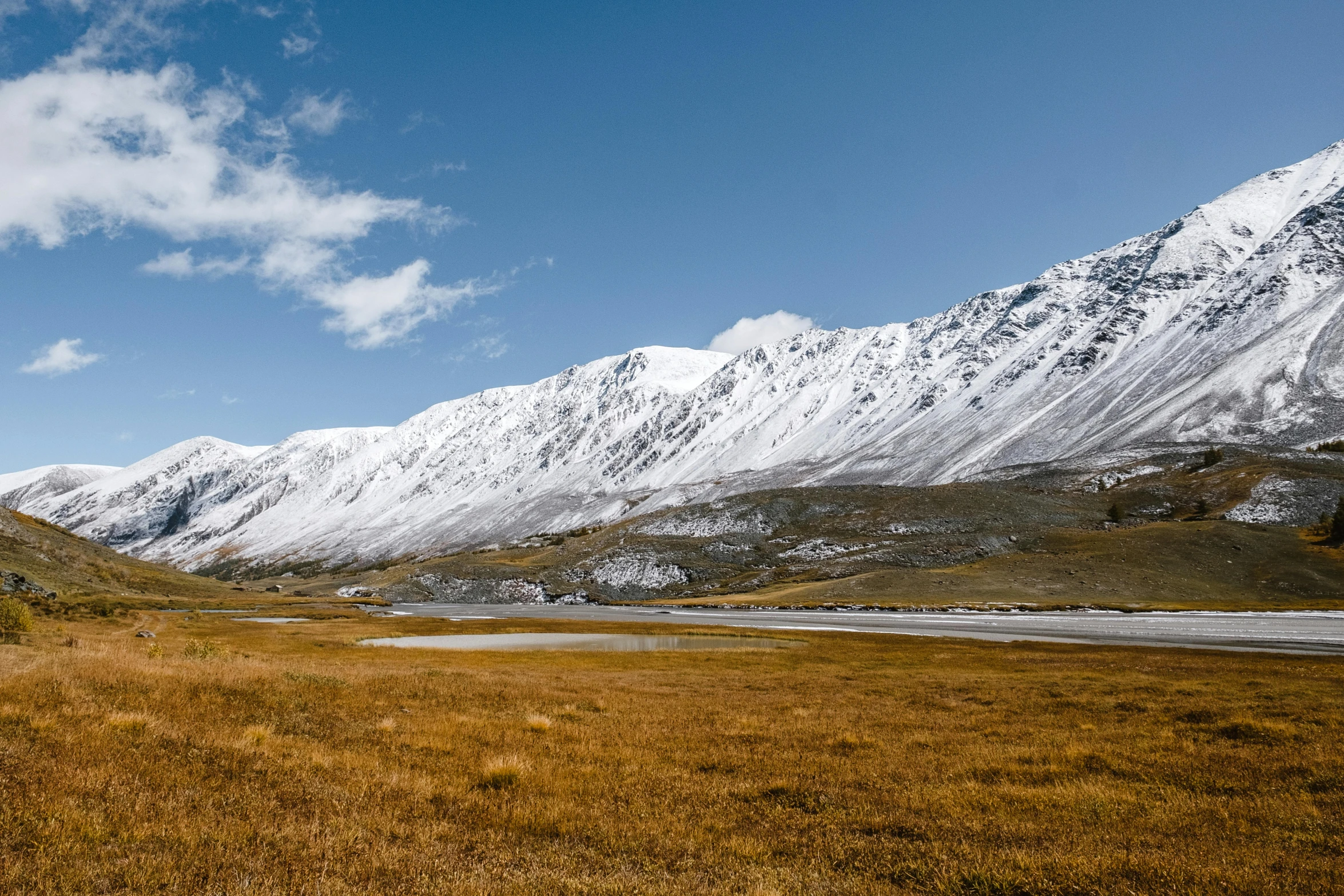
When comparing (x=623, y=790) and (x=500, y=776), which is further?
(x=500, y=776)

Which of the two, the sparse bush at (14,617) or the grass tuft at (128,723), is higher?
the sparse bush at (14,617)

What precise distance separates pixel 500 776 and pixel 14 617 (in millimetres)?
34160

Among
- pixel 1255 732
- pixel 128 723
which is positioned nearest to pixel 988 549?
pixel 1255 732

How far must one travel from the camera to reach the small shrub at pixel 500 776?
1312cm

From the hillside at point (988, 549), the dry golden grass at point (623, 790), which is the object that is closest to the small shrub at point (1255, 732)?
the dry golden grass at point (623, 790)

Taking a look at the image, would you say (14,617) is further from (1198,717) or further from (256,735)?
(1198,717)

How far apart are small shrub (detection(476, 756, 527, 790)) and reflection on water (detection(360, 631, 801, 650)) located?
43222 millimetres

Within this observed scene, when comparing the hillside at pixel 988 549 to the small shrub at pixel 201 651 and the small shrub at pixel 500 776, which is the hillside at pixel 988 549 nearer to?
the small shrub at pixel 201 651

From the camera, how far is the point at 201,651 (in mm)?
29906

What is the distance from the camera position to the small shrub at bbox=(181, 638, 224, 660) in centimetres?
2688

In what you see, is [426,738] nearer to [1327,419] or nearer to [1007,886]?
[1007,886]

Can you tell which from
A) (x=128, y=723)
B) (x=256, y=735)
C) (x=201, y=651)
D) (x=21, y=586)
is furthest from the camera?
(x=21, y=586)

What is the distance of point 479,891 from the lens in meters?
8.27

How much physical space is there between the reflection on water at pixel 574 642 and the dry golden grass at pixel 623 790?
34.1 metres
